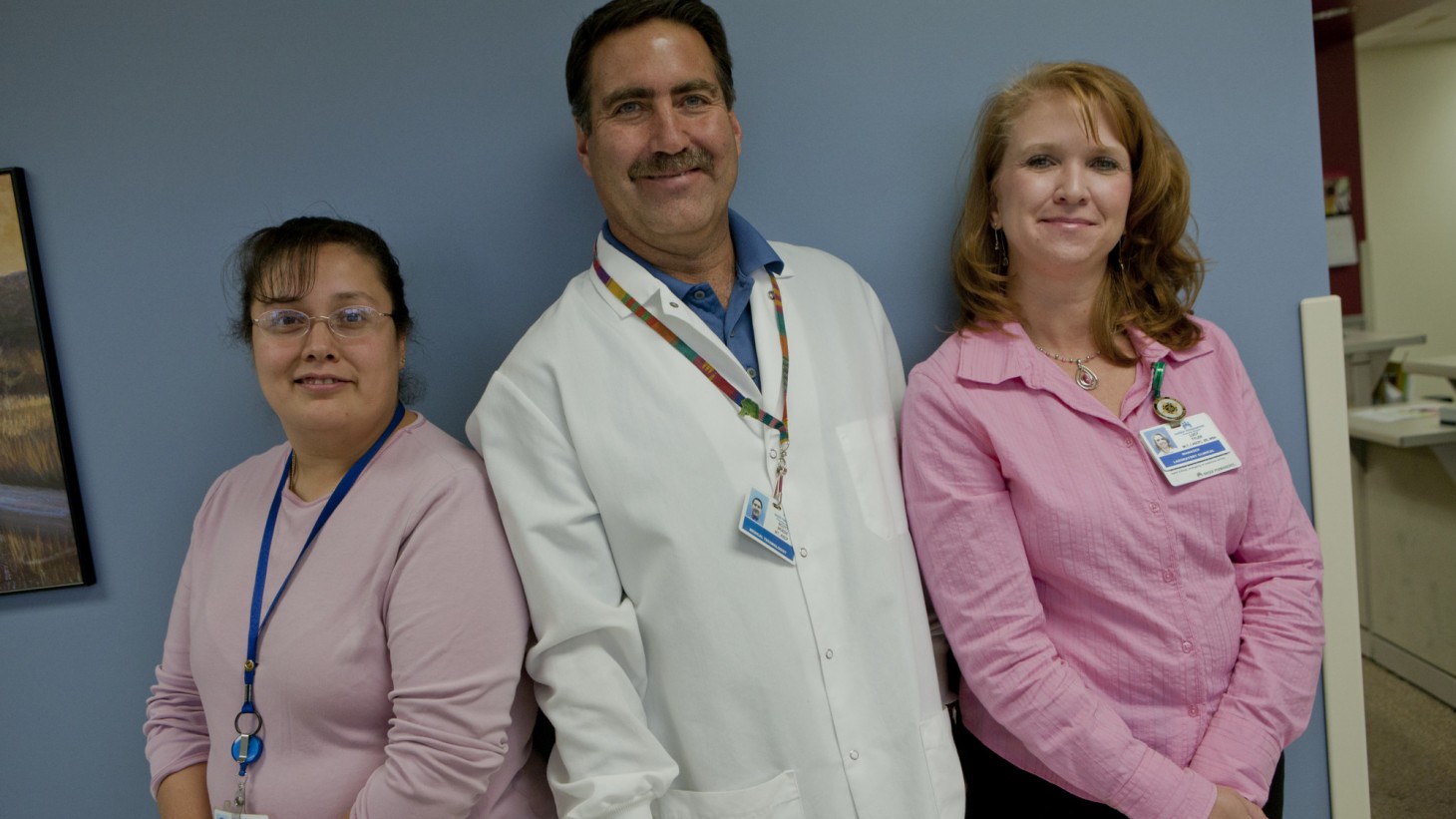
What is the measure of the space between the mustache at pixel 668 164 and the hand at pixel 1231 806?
1306 mm

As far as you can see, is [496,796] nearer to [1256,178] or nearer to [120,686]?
[120,686]

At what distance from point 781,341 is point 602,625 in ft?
1.83

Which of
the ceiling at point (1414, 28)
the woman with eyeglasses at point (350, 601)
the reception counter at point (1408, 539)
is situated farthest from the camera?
the ceiling at point (1414, 28)

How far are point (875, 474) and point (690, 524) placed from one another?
13.3 inches

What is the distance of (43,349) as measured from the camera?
1779 millimetres

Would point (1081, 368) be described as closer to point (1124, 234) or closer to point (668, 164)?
point (1124, 234)

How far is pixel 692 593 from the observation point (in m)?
1.45

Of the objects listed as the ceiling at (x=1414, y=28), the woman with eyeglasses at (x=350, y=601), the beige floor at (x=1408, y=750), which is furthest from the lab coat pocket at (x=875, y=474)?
the ceiling at (x=1414, y=28)

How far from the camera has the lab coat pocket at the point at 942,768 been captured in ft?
4.93

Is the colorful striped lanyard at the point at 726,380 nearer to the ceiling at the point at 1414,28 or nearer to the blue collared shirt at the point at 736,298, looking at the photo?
the blue collared shirt at the point at 736,298

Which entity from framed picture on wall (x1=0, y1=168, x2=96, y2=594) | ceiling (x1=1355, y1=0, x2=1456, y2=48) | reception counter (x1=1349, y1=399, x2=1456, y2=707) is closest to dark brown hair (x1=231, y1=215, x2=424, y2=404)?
framed picture on wall (x1=0, y1=168, x2=96, y2=594)

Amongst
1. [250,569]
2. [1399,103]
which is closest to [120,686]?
[250,569]

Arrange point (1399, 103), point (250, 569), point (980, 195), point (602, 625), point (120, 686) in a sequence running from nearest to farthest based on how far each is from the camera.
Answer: point (602, 625) → point (250, 569) → point (980, 195) → point (120, 686) → point (1399, 103)

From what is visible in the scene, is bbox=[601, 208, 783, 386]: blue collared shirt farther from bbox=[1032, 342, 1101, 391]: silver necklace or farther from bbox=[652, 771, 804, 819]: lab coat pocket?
bbox=[652, 771, 804, 819]: lab coat pocket
